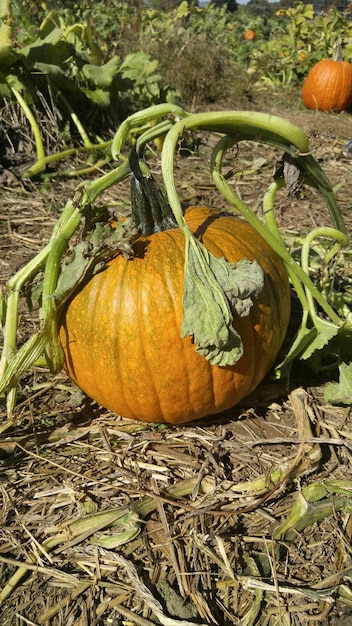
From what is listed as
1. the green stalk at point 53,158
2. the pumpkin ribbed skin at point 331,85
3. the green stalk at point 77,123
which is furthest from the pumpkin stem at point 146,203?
the pumpkin ribbed skin at point 331,85

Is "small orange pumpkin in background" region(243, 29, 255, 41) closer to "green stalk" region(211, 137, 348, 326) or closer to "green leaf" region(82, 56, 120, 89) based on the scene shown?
"green leaf" region(82, 56, 120, 89)

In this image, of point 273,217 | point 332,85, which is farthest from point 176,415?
point 332,85

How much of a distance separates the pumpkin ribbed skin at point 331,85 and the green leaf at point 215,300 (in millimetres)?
7402

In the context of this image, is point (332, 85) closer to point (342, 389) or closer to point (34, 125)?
point (34, 125)

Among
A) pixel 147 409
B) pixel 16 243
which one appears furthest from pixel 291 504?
pixel 16 243

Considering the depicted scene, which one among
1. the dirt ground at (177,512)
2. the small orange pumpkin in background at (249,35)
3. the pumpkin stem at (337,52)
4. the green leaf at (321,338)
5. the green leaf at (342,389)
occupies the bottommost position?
the dirt ground at (177,512)

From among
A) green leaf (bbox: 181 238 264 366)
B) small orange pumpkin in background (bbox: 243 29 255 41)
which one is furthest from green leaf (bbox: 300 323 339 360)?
small orange pumpkin in background (bbox: 243 29 255 41)

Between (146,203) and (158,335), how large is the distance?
0.56m

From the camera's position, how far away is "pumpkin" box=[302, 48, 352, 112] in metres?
8.35

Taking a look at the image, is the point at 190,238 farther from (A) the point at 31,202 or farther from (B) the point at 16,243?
(A) the point at 31,202

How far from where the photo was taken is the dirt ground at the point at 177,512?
176cm

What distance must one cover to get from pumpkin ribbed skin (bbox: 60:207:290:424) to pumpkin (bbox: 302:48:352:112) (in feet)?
23.4

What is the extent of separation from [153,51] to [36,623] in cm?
902

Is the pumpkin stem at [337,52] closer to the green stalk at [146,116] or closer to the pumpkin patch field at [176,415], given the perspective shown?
the pumpkin patch field at [176,415]
